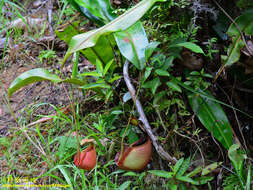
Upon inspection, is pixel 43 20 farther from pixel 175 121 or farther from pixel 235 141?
pixel 235 141

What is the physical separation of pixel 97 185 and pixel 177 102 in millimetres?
486

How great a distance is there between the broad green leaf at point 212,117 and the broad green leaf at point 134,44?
0.27 meters

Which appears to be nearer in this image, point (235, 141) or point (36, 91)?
point (235, 141)

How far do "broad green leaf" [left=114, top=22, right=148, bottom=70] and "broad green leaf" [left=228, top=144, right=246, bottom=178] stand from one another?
1.50ft

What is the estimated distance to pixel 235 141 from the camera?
975mm

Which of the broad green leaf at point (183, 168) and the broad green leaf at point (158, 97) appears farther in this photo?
the broad green leaf at point (158, 97)

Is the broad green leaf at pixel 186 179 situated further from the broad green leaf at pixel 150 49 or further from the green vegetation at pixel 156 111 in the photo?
the broad green leaf at pixel 150 49

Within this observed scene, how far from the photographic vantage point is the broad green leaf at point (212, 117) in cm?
97

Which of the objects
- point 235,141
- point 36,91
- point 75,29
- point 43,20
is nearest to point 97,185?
point 235,141

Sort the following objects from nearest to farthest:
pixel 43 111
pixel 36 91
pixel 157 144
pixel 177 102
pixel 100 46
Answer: pixel 157 144
pixel 177 102
pixel 100 46
pixel 43 111
pixel 36 91

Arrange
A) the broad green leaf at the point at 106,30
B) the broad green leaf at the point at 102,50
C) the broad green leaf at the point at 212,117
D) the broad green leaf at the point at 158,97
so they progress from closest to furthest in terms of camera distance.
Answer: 1. the broad green leaf at the point at 106,30
2. the broad green leaf at the point at 212,117
3. the broad green leaf at the point at 158,97
4. the broad green leaf at the point at 102,50

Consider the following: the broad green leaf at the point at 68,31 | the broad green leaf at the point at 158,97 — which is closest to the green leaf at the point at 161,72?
the broad green leaf at the point at 158,97

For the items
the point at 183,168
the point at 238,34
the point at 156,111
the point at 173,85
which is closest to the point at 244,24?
the point at 238,34

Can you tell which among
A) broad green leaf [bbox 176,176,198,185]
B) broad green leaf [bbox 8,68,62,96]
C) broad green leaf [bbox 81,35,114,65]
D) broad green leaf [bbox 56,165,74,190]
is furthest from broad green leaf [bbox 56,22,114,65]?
broad green leaf [bbox 176,176,198,185]
